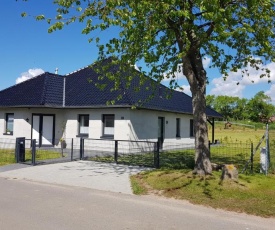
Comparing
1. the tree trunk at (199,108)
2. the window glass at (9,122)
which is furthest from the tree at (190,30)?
the window glass at (9,122)

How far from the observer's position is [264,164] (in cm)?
1199

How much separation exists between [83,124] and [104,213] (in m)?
15.7

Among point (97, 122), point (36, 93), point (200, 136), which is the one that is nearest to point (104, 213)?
point (200, 136)

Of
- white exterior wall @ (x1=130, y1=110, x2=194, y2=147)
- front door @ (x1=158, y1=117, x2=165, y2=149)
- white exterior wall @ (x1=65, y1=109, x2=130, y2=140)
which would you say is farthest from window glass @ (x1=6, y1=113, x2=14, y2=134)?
front door @ (x1=158, y1=117, x2=165, y2=149)

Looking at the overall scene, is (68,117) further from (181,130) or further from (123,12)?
(123,12)

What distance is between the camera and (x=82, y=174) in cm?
1247

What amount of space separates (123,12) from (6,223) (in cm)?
642

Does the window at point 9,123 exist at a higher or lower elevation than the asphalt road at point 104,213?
higher

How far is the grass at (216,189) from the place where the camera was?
26.6 ft

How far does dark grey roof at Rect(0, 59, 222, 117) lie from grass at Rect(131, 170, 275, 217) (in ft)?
29.7

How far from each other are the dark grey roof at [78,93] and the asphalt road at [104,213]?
11075mm

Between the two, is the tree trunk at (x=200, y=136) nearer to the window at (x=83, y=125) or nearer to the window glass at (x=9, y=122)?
the window at (x=83, y=125)

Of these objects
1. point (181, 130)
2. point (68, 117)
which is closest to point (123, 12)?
point (68, 117)

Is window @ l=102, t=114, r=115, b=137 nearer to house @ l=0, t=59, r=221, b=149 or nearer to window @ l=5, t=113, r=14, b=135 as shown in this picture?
house @ l=0, t=59, r=221, b=149
